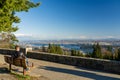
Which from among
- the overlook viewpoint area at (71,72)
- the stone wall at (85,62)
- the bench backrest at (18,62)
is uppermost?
the bench backrest at (18,62)

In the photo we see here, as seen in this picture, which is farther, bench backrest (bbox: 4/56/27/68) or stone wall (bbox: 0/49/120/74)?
stone wall (bbox: 0/49/120/74)

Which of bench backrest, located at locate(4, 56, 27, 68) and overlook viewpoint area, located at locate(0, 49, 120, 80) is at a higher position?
bench backrest, located at locate(4, 56, 27, 68)

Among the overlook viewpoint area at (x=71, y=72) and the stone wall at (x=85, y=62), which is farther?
the stone wall at (x=85, y=62)

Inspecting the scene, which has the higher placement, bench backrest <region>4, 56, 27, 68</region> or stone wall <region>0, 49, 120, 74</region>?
bench backrest <region>4, 56, 27, 68</region>

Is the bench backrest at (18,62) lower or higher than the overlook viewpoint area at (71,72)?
higher

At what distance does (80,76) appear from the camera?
1065cm

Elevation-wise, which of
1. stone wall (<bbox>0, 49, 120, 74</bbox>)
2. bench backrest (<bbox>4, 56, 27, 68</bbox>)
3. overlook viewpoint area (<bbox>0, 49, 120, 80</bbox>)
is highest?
bench backrest (<bbox>4, 56, 27, 68</bbox>)

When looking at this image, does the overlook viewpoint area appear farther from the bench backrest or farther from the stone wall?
the bench backrest

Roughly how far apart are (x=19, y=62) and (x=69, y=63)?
4573 millimetres

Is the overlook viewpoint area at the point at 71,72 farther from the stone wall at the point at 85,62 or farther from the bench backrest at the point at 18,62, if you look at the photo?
the bench backrest at the point at 18,62

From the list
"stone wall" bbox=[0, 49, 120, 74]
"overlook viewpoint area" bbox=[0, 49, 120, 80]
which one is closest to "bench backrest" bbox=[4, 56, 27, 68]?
"overlook viewpoint area" bbox=[0, 49, 120, 80]

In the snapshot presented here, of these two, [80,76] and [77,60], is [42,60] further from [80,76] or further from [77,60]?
[80,76]

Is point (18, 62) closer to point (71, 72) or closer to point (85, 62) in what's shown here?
point (71, 72)

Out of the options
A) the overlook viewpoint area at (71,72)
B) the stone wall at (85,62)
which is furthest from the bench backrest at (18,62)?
the stone wall at (85,62)
